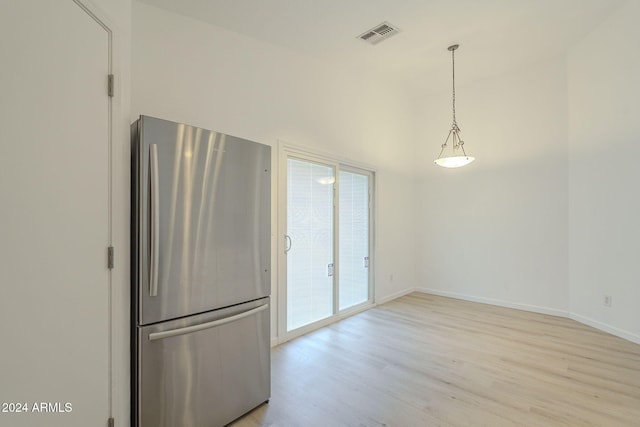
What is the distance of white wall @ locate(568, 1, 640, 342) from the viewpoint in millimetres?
3115

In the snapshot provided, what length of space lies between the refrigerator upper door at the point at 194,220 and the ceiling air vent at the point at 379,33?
2.08 meters

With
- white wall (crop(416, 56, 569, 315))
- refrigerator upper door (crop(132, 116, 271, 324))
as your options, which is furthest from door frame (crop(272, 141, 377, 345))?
white wall (crop(416, 56, 569, 315))

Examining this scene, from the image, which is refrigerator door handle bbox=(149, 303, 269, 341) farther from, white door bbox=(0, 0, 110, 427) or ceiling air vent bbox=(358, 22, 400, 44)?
ceiling air vent bbox=(358, 22, 400, 44)

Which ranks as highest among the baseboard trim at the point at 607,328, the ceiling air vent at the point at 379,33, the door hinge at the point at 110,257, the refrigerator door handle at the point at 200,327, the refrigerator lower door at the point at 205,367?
the ceiling air vent at the point at 379,33

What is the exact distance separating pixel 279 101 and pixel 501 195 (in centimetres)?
365

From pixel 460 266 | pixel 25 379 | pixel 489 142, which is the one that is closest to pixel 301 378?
pixel 25 379

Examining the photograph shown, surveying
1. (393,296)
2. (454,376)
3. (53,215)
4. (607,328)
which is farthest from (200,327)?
(607,328)

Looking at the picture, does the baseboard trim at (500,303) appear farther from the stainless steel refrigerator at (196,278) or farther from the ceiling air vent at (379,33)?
the ceiling air vent at (379,33)

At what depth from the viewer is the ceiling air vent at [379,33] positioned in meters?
3.07

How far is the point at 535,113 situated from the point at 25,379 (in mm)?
5659

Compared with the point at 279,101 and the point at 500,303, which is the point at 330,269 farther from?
the point at 500,303

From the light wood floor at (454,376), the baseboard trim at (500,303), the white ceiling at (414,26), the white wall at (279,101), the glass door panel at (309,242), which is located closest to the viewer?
the light wood floor at (454,376)

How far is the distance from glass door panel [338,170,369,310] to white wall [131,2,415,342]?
0.25 m

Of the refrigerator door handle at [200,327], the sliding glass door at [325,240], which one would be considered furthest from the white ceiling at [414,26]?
the refrigerator door handle at [200,327]
